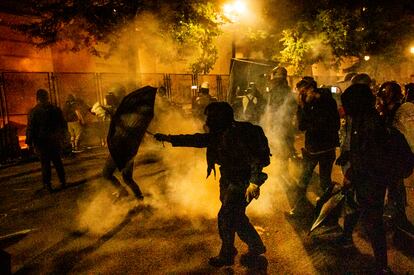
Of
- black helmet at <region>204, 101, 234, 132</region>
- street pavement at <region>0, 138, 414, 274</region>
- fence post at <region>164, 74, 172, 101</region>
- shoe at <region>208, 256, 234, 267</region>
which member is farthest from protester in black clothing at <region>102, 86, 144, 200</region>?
fence post at <region>164, 74, 172, 101</region>

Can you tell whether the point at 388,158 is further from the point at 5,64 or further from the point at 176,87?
the point at 5,64

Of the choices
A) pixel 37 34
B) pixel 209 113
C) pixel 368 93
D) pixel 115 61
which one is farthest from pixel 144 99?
pixel 115 61

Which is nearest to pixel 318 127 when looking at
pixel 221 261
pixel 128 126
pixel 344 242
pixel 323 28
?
pixel 344 242

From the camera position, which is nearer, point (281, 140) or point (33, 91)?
point (281, 140)

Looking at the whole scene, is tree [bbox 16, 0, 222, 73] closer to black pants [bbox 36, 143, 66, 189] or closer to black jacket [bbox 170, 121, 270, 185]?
black pants [bbox 36, 143, 66, 189]

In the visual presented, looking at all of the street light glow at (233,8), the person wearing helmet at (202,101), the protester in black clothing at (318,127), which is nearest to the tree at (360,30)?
the street light glow at (233,8)

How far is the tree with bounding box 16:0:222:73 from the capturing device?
1073 cm

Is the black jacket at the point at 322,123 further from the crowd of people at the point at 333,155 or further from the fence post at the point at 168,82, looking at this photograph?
the fence post at the point at 168,82

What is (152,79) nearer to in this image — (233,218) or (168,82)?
(168,82)

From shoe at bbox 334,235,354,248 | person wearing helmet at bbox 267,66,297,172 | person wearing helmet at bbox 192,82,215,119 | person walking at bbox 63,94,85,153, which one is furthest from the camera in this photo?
person walking at bbox 63,94,85,153

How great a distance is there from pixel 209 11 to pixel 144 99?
28.2 feet

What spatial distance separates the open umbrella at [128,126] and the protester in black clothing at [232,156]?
0.32m

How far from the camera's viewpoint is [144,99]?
4.12 m

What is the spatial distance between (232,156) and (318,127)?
6.53ft
